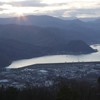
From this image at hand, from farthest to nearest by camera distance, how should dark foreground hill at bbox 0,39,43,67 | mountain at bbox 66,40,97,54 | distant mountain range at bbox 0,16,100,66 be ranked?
mountain at bbox 66,40,97,54
distant mountain range at bbox 0,16,100,66
dark foreground hill at bbox 0,39,43,67

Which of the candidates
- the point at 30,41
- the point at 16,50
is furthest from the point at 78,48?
the point at 30,41

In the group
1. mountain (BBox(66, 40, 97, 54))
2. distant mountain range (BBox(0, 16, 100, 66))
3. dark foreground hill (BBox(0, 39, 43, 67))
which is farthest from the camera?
mountain (BBox(66, 40, 97, 54))

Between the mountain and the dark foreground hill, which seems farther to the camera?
the mountain

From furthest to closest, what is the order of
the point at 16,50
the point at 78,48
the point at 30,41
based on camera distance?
the point at 30,41 → the point at 78,48 → the point at 16,50

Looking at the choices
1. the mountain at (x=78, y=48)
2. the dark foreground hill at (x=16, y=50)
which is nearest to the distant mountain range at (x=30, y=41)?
the dark foreground hill at (x=16, y=50)

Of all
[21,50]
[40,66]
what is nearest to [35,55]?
[21,50]

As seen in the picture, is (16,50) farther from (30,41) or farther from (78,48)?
(30,41)

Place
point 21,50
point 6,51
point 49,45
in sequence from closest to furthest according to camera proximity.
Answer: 1. point 6,51
2. point 21,50
3. point 49,45

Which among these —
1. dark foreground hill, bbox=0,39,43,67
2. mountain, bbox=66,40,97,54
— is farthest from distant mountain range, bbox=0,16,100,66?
mountain, bbox=66,40,97,54

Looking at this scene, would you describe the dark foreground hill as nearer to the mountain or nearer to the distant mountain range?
the distant mountain range

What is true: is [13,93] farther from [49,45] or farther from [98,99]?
[49,45]

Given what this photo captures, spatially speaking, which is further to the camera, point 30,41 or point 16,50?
point 30,41
